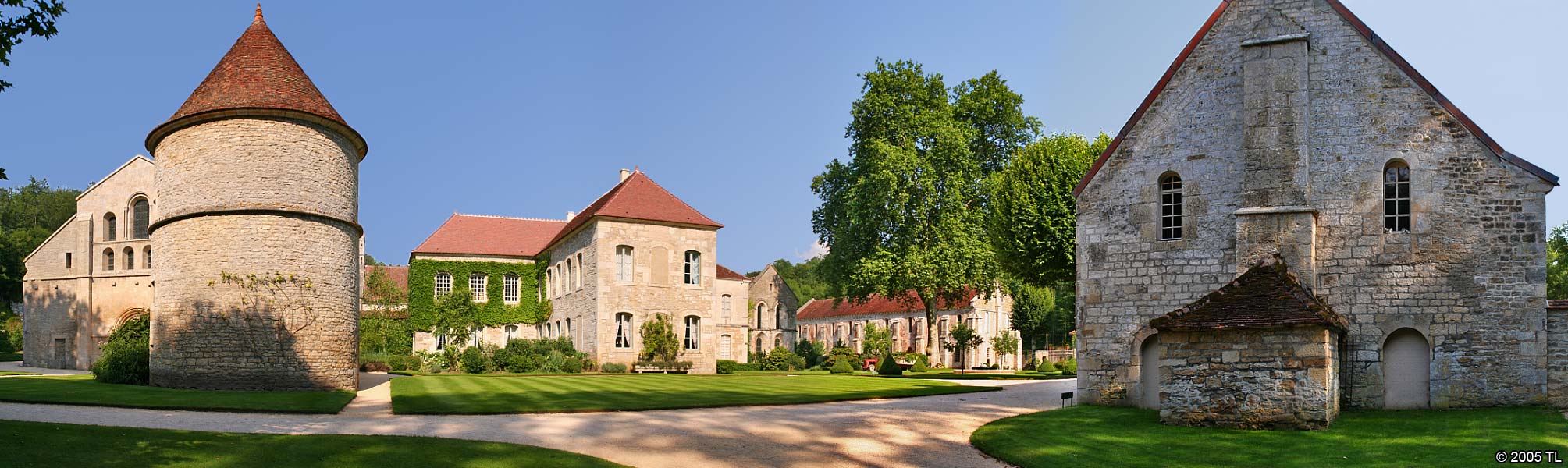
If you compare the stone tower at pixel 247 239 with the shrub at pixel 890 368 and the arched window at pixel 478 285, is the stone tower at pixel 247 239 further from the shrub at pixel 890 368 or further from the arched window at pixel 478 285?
the arched window at pixel 478 285

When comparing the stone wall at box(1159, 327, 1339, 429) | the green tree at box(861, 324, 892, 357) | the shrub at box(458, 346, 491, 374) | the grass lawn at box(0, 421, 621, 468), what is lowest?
the green tree at box(861, 324, 892, 357)

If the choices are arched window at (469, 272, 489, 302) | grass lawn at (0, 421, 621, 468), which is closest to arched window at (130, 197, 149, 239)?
arched window at (469, 272, 489, 302)

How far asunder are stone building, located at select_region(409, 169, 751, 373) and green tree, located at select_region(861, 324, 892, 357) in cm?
1254

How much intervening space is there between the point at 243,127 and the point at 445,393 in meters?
7.20

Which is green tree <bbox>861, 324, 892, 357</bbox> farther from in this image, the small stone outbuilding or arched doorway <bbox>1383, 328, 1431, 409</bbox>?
the small stone outbuilding

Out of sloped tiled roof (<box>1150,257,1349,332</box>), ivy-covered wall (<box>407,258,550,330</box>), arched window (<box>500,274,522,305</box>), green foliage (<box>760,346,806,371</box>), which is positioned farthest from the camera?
arched window (<box>500,274,522,305</box>)

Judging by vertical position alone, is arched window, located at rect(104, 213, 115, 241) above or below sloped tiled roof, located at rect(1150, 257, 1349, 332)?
above

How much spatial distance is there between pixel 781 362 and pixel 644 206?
34.9 feet

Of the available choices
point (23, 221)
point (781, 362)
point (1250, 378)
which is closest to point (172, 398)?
point (1250, 378)

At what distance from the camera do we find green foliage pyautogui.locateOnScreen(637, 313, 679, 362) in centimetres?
3703

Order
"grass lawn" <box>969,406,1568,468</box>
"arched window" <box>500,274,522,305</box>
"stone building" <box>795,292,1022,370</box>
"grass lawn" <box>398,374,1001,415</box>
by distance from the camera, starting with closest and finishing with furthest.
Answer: "grass lawn" <box>969,406,1568,468</box> → "grass lawn" <box>398,374,1001,415</box> → "arched window" <box>500,274,522,305</box> → "stone building" <box>795,292,1022,370</box>

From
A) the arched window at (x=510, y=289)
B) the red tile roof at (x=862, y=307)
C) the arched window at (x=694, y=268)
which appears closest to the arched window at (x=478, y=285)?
the arched window at (x=510, y=289)

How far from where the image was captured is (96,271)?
40.5m

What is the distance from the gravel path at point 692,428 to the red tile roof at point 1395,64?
5285 mm
